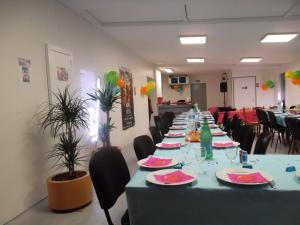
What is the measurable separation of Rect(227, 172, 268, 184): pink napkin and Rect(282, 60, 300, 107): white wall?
10163 mm

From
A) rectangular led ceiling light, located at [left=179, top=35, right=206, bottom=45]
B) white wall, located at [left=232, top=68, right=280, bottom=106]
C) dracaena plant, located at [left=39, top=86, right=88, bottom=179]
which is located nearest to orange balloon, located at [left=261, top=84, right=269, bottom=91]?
white wall, located at [left=232, top=68, right=280, bottom=106]

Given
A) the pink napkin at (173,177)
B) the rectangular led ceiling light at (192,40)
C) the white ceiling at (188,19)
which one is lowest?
the pink napkin at (173,177)

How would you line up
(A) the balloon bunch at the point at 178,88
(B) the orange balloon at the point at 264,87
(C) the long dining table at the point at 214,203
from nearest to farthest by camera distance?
(C) the long dining table at the point at 214,203 < (B) the orange balloon at the point at 264,87 < (A) the balloon bunch at the point at 178,88

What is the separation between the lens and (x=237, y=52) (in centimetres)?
829

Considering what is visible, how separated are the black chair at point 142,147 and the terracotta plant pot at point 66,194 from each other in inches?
35.5

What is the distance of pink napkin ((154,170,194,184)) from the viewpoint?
1530mm

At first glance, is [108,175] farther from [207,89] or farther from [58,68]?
[207,89]

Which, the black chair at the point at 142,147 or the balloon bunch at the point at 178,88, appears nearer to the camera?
the black chair at the point at 142,147

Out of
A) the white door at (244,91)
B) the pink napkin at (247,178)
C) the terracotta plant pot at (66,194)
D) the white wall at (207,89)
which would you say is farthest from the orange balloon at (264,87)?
the pink napkin at (247,178)

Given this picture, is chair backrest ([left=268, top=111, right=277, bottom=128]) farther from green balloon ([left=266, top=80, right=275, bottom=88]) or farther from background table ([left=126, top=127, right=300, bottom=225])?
green balloon ([left=266, top=80, right=275, bottom=88])

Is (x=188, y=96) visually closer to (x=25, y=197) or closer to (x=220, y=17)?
(x=220, y=17)

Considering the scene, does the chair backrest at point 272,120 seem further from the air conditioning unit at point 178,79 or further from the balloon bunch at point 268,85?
the air conditioning unit at point 178,79

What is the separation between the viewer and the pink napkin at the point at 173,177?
1530 mm

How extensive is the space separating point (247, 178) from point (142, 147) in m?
1.22
